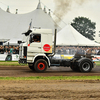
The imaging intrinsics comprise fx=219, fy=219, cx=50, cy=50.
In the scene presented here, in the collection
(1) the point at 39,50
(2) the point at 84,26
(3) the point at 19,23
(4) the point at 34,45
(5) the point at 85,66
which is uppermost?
(2) the point at 84,26

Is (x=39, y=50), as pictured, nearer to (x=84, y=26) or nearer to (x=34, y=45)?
(x=34, y=45)

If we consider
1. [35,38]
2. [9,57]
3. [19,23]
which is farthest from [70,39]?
[35,38]

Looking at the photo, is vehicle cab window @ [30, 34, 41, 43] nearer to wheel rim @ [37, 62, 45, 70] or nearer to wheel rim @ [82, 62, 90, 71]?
wheel rim @ [37, 62, 45, 70]

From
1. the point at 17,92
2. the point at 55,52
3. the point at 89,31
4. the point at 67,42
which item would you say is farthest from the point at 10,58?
the point at 89,31

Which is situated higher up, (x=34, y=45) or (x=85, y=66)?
(x=34, y=45)

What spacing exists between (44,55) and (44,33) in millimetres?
1432

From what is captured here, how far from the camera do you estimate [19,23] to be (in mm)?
36500

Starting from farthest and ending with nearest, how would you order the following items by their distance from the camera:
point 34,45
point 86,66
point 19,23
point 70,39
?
point 19,23 → point 70,39 → point 86,66 → point 34,45

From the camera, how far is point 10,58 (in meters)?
25.0

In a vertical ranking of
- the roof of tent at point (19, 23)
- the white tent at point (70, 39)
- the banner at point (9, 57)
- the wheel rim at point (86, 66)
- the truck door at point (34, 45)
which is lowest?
the wheel rim at point (86, 66)

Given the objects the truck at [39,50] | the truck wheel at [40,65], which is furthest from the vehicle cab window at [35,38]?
the truck wheel at [40,65]

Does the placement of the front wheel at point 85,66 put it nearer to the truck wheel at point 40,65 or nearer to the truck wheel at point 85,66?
the truck wheel at point 85,66

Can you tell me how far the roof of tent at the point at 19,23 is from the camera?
35.4 metres

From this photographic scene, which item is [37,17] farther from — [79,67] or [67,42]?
[79,67]
